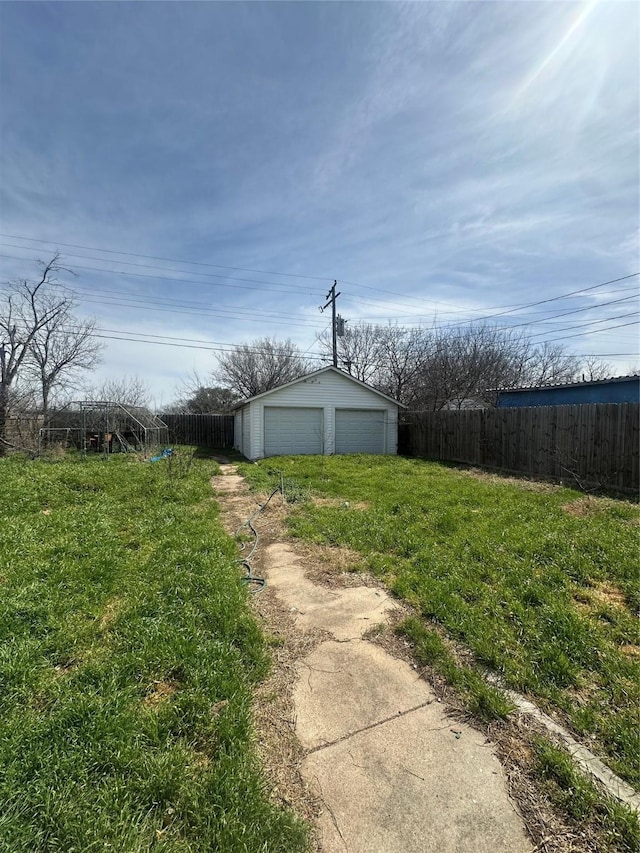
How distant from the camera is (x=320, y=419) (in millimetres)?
14391

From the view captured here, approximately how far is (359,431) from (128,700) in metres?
13.3

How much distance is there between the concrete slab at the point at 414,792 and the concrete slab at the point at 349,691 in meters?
0.10

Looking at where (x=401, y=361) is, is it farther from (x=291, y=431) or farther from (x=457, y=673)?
(x=457, y=673)

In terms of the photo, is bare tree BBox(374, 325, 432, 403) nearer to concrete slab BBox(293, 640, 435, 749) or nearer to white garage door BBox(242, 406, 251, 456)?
white garage door BBox(242, 406, 251, 456)

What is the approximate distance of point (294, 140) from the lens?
7.77 m

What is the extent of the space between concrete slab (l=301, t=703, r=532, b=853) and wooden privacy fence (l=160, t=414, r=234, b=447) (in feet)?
62.7

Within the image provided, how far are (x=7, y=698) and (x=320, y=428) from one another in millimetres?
12598

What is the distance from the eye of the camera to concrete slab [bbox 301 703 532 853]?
4.55 ft

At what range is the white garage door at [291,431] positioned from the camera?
13875 mm

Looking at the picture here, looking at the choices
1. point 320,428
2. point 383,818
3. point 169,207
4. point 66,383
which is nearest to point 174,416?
point 66,383

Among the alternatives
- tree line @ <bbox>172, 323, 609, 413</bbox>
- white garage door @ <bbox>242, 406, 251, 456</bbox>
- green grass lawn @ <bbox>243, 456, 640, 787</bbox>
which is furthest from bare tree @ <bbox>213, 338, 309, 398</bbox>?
green grass lawn @ <bbox>243, 456, 640, 787</bbox>

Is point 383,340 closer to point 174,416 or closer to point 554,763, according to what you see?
point 174,416

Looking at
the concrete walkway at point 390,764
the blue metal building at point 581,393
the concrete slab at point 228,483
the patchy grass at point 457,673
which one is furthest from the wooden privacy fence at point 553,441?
the concrete slab at point 228,483

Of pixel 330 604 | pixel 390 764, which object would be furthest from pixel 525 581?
pixel 390 764
